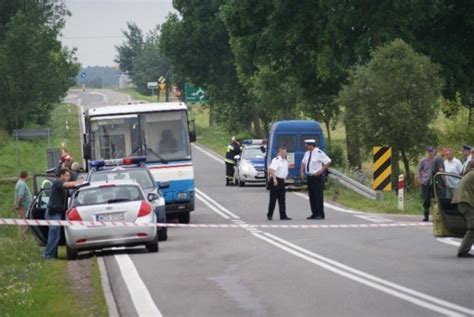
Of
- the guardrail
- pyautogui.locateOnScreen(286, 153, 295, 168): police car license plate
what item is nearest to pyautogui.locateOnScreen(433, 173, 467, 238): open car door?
the guardrail

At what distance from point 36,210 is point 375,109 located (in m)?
14.4

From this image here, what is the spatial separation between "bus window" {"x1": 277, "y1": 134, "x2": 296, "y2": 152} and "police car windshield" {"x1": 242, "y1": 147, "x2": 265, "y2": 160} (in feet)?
10.9

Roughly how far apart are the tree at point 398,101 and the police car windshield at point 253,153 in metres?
8.97

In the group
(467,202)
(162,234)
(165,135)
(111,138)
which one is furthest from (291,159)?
(467,202)

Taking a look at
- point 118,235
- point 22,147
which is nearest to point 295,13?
point 118,235

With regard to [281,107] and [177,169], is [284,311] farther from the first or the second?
[281,107]

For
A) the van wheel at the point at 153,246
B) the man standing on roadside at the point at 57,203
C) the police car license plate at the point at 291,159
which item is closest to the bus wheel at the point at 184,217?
the man standing on roadside at the point at 57,203

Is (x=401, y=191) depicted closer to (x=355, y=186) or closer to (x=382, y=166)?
(x=382, y=166)

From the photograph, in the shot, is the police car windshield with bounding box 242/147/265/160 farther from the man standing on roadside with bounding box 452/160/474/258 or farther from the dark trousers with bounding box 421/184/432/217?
the man standing on roadside with bounding box 452/160/474/258

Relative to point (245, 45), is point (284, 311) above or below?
below

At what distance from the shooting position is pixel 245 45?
166ft

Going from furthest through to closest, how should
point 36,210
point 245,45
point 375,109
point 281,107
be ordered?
point 281,107, point 245,45, point 375,109, point 36,210

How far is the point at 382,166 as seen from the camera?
106 ft

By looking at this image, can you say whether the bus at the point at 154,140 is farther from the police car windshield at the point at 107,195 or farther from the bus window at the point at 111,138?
the police car windshield at the point at 107,195
